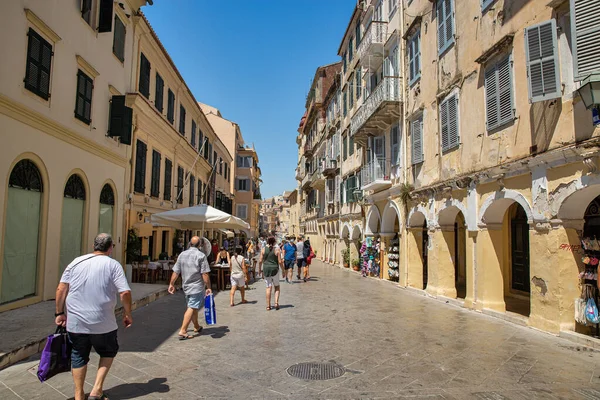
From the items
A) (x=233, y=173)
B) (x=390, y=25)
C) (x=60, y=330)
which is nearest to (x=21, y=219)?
(x=60, y=330)

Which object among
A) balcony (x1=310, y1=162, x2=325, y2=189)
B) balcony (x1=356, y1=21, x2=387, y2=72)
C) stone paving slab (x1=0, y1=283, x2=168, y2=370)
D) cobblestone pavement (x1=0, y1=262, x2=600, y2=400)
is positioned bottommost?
cobblestone pavement (x1=0, y1=262, x2=600, y2=400)

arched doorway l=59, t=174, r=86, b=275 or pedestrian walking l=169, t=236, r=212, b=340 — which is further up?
arched doorway l=59, t=174, r=86, b=275

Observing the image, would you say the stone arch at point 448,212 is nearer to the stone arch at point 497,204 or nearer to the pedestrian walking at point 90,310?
the stone arch at point 497,204

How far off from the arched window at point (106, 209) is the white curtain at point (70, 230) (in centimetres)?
115

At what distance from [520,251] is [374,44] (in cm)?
1023

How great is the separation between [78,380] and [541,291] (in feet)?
26.5

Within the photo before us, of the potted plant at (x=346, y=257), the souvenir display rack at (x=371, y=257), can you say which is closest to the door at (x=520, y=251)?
the souvenir display rack at (x=371, y=257)

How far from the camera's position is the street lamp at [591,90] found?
6071mm

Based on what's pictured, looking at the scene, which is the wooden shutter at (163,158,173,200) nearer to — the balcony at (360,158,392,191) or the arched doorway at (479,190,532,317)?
the balcony at (360,158,392,191)

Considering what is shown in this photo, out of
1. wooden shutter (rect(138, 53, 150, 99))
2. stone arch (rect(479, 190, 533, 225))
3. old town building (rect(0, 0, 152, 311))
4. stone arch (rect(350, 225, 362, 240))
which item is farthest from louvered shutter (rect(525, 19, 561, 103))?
stone arch (rect(350, 225, 362, 240))

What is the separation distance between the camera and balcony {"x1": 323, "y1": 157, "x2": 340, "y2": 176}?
2779 cm

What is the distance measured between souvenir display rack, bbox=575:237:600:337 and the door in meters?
5.13

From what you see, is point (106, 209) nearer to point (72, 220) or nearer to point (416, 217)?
point (72, 220)

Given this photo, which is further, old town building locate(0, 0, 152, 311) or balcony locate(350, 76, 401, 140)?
balcony locate(350, 76, 401, 140)
